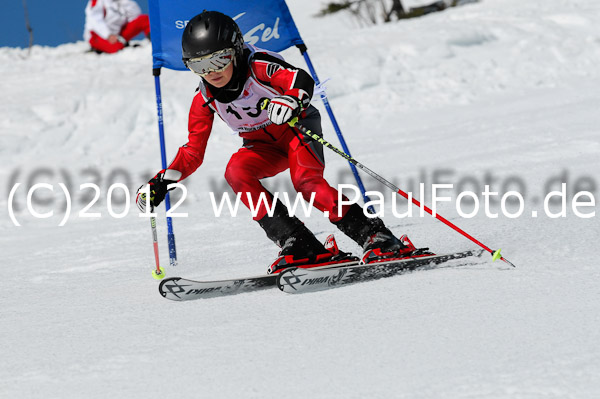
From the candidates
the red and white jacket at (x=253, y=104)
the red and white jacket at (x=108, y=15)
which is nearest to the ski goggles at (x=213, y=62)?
the red and white jacket at (x=253, y=104)

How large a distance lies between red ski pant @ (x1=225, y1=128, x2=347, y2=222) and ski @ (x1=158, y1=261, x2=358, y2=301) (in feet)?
1.13

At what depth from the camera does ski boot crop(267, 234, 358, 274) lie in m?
3.49

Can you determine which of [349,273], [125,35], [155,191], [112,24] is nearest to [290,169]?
[349,273]

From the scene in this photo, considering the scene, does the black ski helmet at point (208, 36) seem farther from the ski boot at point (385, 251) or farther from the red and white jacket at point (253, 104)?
the ski boot at point (385, 251)

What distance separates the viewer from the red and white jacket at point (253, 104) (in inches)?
130

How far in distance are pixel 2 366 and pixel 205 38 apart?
1.65 metres

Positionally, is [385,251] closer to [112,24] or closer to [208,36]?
[208,36]

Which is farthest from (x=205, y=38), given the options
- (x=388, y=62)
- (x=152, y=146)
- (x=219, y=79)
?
(x=388, y=62)

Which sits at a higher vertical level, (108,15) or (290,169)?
(108,15)

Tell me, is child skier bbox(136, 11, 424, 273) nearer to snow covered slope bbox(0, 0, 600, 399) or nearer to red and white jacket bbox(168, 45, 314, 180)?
red and white jacket bbox(168, 45, 314, 180)

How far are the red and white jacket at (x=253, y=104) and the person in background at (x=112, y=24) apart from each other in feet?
34.4

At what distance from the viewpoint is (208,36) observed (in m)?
3.16

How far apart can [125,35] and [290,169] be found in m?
11.5

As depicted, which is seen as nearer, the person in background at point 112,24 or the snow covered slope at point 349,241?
the snow covered slope at point 349,241
